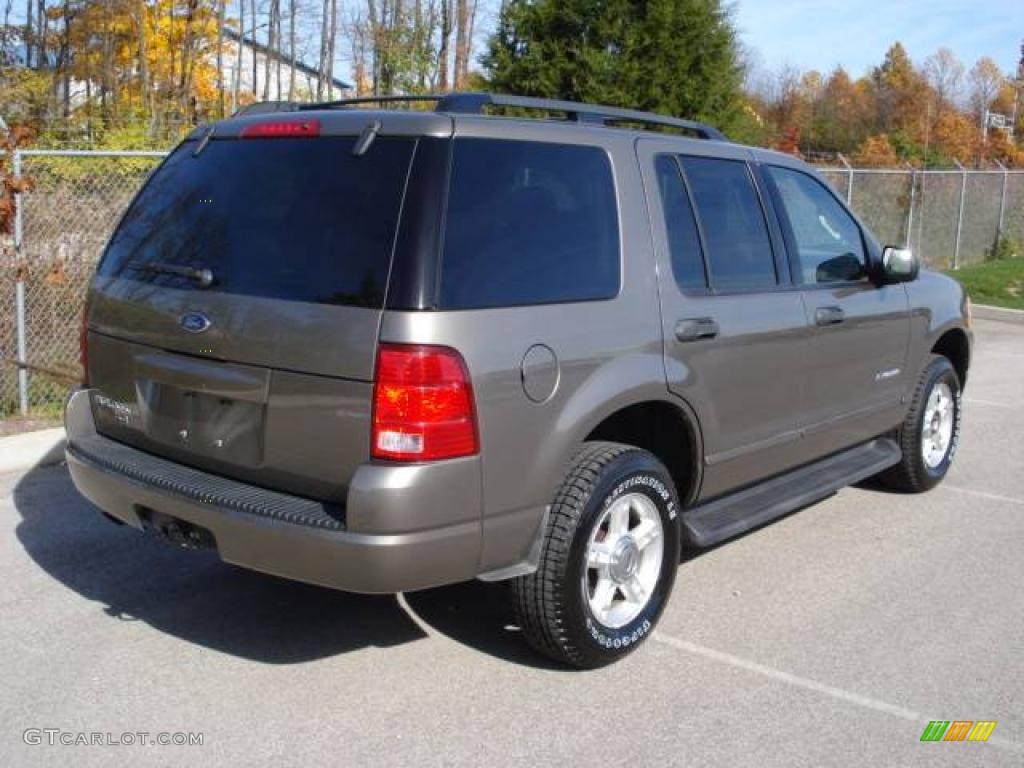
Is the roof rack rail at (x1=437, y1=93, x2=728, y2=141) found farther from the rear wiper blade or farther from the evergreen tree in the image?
the evergreen tree

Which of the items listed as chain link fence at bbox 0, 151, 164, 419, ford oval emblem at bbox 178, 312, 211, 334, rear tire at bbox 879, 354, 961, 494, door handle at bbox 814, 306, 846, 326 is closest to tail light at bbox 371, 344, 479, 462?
ford oval emblem at bbox 178, 312, 211, 334

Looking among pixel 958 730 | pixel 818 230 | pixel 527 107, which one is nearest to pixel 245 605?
pixel 527 107

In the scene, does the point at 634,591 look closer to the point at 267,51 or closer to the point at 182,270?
the point at 182,270

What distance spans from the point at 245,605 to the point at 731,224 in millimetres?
2642

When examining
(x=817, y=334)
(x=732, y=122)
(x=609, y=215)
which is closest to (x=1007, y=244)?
(x=732, y=122)

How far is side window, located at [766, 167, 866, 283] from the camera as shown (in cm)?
548

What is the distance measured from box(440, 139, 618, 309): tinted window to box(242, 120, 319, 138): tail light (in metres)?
0.59

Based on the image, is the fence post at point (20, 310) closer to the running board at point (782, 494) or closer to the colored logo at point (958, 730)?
the running board at point (782, 494)

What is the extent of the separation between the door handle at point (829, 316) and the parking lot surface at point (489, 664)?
1.15 metres

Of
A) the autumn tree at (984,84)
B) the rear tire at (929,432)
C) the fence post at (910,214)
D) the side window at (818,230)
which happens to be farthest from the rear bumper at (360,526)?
the autumn tree at (984,84)

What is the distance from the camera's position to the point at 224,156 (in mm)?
4289

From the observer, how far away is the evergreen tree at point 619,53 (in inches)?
518

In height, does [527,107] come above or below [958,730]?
above

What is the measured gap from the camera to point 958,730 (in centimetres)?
387
